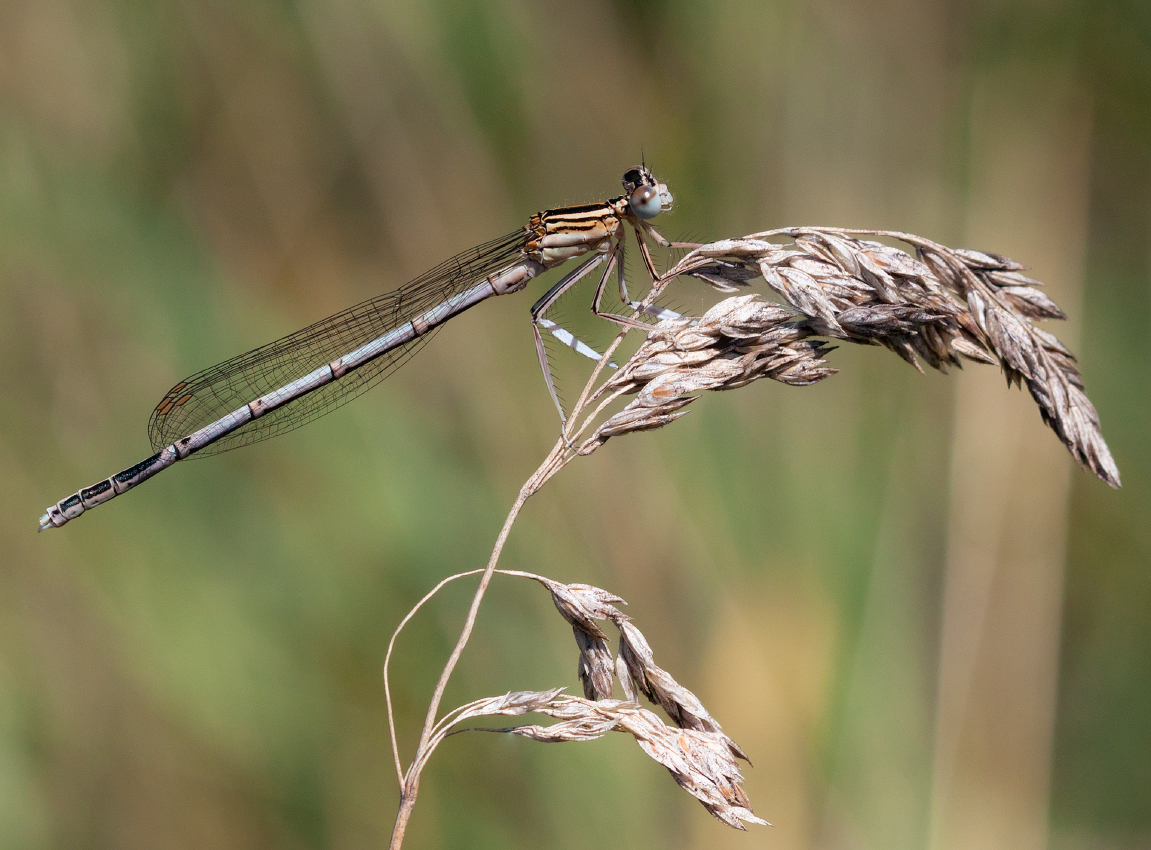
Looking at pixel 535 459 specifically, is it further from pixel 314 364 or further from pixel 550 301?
pixel 314 364

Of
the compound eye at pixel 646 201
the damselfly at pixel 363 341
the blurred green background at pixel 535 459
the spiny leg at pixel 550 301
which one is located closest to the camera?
the blurred green background at pixel 535 459

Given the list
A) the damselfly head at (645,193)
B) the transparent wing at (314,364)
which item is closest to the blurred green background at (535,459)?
the transparent wing at (314,364)

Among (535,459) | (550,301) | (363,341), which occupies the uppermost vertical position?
(550,301)

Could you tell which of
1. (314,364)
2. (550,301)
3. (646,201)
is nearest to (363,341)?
(314,364)

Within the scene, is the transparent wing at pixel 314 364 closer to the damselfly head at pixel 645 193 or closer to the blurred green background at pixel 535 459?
the blurred green background at pixel 535 459

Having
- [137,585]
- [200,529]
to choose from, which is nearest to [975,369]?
[200,529]
